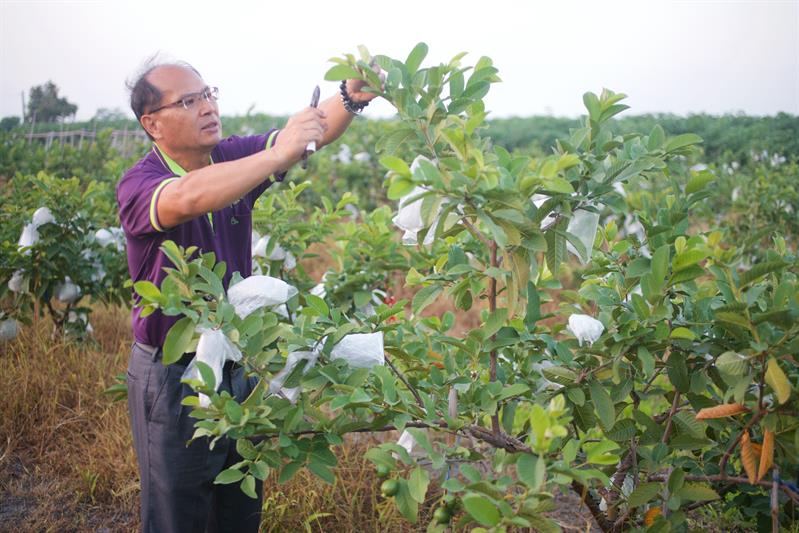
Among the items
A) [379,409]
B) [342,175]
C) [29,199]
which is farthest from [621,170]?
[342,175]

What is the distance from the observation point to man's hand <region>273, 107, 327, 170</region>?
1551 millimetres

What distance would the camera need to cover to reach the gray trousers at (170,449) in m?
1.75

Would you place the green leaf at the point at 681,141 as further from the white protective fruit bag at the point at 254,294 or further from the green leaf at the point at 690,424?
the white protective fruit bag at the point at 254,294

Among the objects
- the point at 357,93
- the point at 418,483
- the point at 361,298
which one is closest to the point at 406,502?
the point at 418,483

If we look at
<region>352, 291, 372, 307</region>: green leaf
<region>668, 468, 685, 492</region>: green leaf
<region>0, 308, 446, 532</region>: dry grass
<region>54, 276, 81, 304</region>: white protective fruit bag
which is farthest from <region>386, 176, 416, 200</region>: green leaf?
<region>54, 276, 81, 304</region>: white protective fruit bag

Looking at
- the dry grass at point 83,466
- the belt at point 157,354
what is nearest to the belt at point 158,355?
the belt at point 157,354

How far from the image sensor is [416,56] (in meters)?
1.46

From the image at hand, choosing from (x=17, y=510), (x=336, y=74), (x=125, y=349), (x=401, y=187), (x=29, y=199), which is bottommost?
(x=17, y=510)

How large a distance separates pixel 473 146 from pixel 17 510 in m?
2.21

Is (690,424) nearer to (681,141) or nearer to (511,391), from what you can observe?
(511,391)

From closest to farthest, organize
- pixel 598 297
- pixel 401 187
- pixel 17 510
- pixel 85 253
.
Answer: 1. pixel 401 187
2. pixel 598 297
3. pixel 17 510
4. pixel 85 253

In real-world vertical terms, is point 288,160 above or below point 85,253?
above

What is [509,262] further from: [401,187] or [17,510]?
[17,510]

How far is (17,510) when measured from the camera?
2529 millimetres
